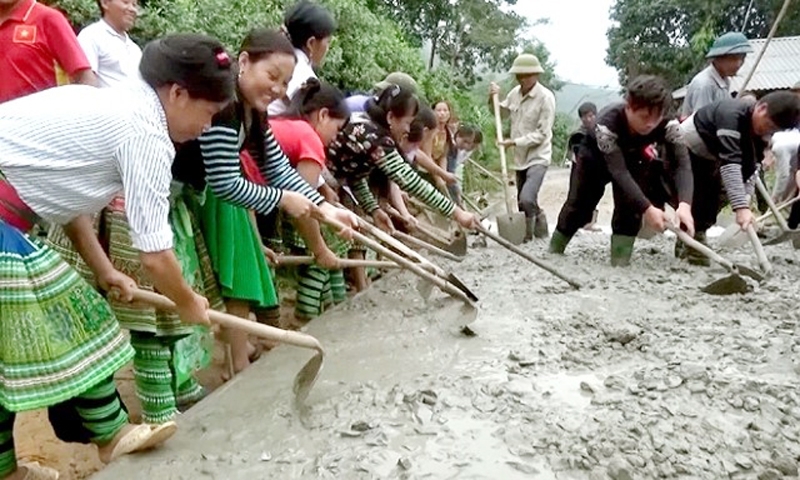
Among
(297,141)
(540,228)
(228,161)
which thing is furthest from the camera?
(540,228)

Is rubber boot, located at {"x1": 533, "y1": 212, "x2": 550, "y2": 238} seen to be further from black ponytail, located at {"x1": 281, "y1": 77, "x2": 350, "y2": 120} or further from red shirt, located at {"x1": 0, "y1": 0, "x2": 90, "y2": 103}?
red shirt, located at {"x1": 0, "y1": 0, "x2": 90, "y2": 103}

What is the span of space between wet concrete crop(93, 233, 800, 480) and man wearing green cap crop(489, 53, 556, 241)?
3.08 m

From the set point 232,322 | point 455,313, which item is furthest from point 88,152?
point 455,313

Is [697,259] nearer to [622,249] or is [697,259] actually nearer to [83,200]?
[622,249]

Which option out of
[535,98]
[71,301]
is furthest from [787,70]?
[71,301]

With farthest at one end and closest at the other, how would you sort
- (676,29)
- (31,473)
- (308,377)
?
(676,29)
(308,377)
(31,473)

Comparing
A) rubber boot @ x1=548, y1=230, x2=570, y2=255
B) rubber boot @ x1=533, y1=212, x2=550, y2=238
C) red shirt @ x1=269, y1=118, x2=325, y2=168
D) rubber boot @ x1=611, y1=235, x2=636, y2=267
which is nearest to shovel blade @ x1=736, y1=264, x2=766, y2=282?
rubber boot @ x1=611, y1=235, x2=636, y2=267

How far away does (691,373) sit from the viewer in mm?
2582

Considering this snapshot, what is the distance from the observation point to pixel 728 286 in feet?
13.6

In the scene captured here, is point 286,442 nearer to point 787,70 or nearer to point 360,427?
point 360,427

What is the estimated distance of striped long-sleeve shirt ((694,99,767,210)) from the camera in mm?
4867

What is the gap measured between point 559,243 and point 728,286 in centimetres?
160

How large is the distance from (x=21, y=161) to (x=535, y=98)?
589 centimetres

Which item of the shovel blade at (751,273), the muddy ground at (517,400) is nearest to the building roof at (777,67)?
the shovel blade at (751,273)
